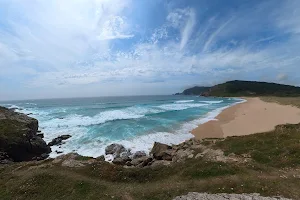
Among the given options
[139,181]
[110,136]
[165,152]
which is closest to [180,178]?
[139,181]

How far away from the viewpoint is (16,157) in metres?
23.2

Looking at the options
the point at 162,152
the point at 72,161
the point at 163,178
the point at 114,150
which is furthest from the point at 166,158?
the point at 114,150

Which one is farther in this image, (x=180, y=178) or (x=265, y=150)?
(x=265, y=150)

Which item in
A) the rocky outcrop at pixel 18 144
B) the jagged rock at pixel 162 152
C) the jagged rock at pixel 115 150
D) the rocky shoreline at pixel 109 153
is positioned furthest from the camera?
the jagged rock at pixel 115 150

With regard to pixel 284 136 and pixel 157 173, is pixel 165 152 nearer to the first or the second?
pixel 157 173

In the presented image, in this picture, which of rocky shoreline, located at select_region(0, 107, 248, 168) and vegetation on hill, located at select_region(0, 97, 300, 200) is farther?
rocky shoreline, located at select_region(0, 107, 248, 168)

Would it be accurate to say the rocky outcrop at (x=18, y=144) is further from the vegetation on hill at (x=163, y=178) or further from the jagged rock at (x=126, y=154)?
the jagged rock at (x=126, y=154)

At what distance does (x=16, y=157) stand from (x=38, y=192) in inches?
537

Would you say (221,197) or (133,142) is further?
(133,142)

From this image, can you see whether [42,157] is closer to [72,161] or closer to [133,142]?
[72,161]

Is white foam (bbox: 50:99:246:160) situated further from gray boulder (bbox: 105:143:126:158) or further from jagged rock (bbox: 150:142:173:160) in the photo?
jagged rock (bbox: 150:142:173:160)

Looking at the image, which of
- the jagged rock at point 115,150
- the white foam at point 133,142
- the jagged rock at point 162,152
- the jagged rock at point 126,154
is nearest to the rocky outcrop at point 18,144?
the white foam at point 133,142

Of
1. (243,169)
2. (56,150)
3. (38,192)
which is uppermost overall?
(243,169)

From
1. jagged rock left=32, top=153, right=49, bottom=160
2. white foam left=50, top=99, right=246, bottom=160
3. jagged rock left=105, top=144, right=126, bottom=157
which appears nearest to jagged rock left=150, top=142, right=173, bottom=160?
white foam left=50, top=99, right=246, bottom=160
